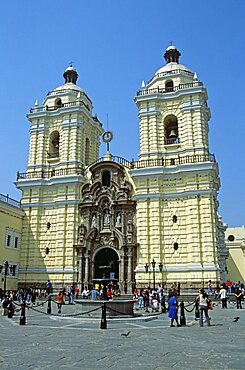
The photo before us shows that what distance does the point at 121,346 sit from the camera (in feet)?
35.3

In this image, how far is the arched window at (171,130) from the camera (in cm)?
3673

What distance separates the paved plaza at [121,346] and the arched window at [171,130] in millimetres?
22597

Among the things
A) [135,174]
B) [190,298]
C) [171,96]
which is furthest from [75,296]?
[171,96]

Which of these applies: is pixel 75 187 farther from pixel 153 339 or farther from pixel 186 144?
pixel 153 339

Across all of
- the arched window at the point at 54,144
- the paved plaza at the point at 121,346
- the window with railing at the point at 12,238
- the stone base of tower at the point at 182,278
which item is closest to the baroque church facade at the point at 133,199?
the stone base of tower at the point at 182,278

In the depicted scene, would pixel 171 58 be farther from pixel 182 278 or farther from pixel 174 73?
pixel 182 278

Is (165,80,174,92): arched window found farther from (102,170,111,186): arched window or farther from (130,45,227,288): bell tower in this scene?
(102,170,111,186): arched window

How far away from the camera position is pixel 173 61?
40.1 metres

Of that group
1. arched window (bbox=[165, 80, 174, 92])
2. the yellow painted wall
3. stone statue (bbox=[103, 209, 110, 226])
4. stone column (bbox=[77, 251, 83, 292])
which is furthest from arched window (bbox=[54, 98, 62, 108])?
stone column (bbox=[77, 251, 83, 292])

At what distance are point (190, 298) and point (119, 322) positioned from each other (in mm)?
13823

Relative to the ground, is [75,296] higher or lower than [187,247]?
lower

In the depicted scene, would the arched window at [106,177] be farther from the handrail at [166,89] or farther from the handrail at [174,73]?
the handrail at [174,73]

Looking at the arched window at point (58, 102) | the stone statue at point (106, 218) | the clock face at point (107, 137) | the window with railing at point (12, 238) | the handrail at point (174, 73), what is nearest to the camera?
the window with railing at point (12, 238)

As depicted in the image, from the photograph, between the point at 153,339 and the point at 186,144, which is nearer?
the point at 153,339
